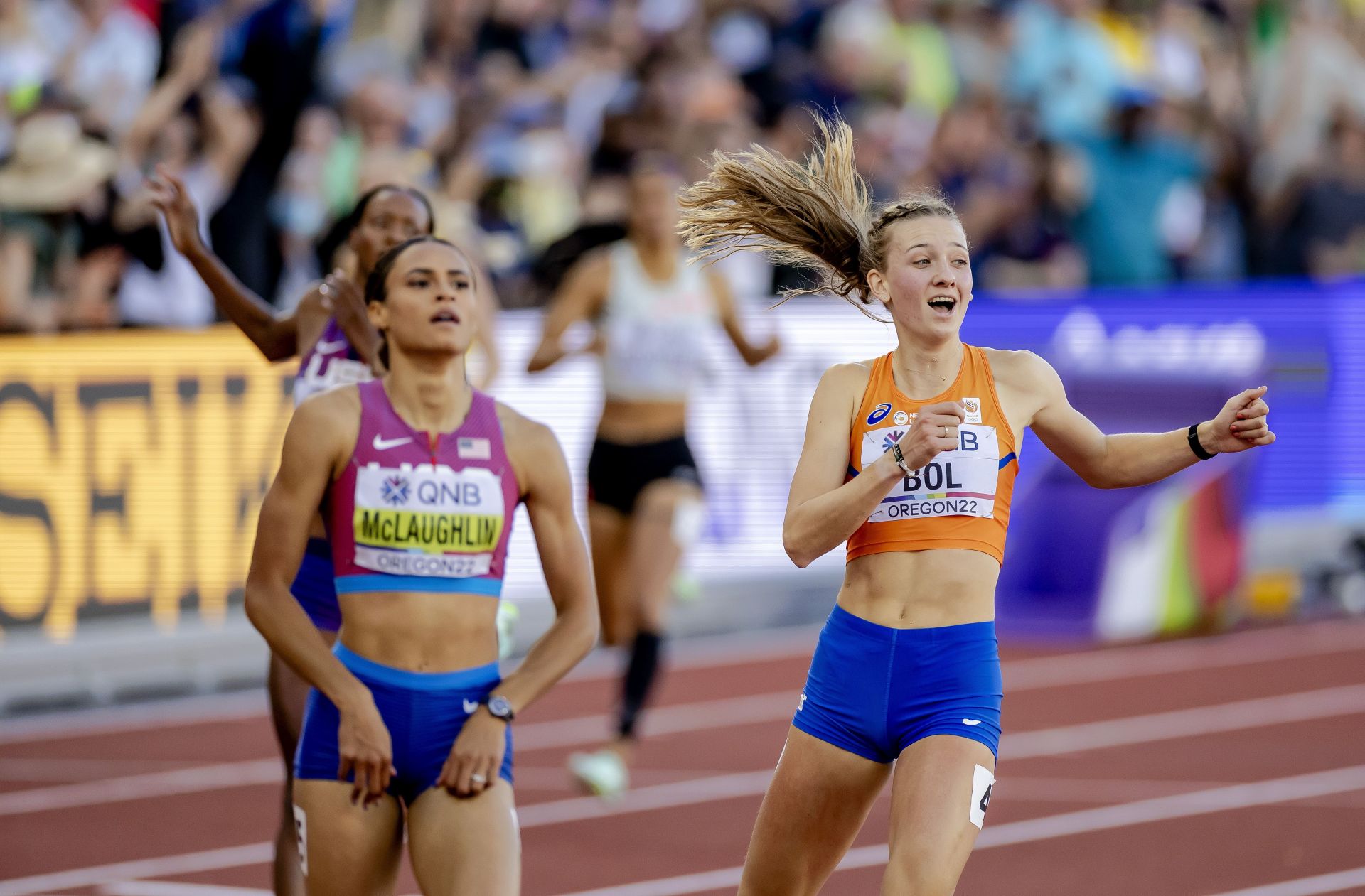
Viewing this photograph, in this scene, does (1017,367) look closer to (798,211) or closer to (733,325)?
(798,211)

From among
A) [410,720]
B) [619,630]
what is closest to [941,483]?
[410,720]

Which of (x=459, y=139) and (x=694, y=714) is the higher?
(x=459, y=139)

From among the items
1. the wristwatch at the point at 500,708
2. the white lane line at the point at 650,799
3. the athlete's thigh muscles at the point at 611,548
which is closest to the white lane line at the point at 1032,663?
the athlete's thigh muscles at the point at 611,548

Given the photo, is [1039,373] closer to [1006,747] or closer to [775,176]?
[775,176]

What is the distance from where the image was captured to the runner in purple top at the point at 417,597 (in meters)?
4.68

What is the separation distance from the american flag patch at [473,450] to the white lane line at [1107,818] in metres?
2.94

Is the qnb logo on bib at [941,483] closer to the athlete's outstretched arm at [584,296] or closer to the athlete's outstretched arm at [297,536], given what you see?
the athlete's outstretched arm at [297,536]

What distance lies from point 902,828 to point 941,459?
95 centimetres

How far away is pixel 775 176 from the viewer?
5562 millimetres

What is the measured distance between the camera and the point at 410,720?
187 inches

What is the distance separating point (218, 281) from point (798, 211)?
2.13 meters

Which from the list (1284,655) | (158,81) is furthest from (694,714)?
(158,81)

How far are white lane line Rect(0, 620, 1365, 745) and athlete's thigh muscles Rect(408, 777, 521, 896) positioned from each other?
6203mm

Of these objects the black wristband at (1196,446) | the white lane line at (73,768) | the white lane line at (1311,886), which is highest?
the black wristband at (1196,446)
